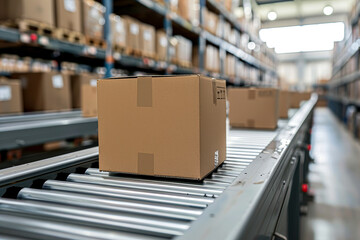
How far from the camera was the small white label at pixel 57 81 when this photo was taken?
2.80 m

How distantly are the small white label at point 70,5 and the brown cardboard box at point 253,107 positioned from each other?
1.57 m

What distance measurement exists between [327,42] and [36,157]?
795 inches

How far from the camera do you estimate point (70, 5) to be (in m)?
2.70

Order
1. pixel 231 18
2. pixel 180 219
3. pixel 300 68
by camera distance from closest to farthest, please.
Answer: pixel 180 219 < pixel 231 18 < pixel 300 68

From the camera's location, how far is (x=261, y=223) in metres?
0.77

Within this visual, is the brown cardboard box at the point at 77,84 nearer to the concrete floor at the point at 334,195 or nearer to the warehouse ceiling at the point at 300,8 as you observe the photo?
the concrete floor at the point at 334,195

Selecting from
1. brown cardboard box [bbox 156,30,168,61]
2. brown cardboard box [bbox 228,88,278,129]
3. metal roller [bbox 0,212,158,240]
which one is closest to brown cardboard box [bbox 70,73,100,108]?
brown cardboard box [bbox 156,30,168,61]

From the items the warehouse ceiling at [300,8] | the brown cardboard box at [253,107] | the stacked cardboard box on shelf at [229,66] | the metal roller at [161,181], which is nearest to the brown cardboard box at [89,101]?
the brown cardboard box at [253,107]

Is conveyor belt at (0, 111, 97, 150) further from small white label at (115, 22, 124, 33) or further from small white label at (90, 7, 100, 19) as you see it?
small white label at (115, 22, 124, 33)

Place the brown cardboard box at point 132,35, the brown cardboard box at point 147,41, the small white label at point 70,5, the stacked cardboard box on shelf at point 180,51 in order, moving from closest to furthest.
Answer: the small white label at point 70,5 < the brown cardboard box at point 132,35 < the brown cardboard box at point 147,41 < the stacked cardboard box on shelf at point 180,51

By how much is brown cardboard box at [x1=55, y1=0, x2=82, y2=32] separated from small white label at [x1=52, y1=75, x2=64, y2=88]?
18.1 inches

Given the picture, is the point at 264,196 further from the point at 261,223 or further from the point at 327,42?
the point at 327,42

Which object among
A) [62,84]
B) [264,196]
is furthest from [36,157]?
[62,84]

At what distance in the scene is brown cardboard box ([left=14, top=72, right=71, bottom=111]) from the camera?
272cm
